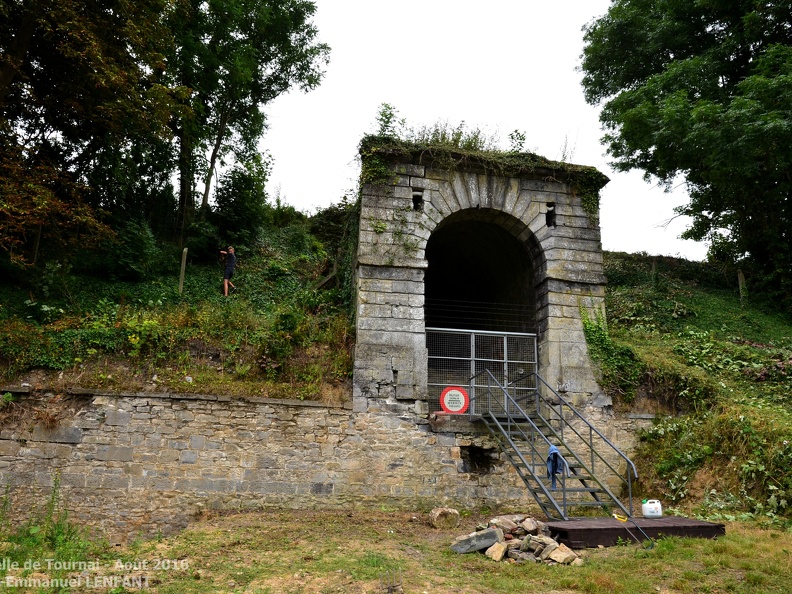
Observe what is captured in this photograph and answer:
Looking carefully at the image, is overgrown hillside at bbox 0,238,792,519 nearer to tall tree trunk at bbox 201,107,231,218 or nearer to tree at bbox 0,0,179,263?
tree at bbox 0,0,179,263

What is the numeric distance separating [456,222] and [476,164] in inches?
53.0

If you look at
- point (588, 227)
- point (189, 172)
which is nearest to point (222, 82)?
point (189, 172)

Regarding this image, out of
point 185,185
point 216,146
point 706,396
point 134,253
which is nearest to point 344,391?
point 706,396

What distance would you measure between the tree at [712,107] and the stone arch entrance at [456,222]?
15.8 feet

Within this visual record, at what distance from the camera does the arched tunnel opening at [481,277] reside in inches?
458

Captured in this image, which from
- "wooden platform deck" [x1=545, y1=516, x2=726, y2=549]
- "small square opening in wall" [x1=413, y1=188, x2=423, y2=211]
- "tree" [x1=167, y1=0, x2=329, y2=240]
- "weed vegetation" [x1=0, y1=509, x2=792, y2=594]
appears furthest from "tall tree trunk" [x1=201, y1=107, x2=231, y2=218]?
"wooden platform deck" [x1=545, y1=516, x2=726, y2=549]

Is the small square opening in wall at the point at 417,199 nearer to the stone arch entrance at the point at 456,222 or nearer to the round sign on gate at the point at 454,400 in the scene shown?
the stone arch entrance at the point at 456,222

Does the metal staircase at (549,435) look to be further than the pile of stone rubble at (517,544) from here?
Yes

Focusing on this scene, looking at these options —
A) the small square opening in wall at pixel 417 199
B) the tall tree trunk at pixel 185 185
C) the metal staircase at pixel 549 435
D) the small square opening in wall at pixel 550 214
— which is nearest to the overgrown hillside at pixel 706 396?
the metal staircase at pixel 549 435

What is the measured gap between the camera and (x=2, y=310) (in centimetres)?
1021

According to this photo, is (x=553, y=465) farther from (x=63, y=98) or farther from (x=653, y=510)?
(x=63, y=98)

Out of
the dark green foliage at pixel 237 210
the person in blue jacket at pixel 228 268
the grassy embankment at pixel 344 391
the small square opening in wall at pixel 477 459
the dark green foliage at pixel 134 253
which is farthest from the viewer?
the dark green foliage at pixel 237 210

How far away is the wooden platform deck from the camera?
21.8 feet

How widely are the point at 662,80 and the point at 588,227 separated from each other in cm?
815
